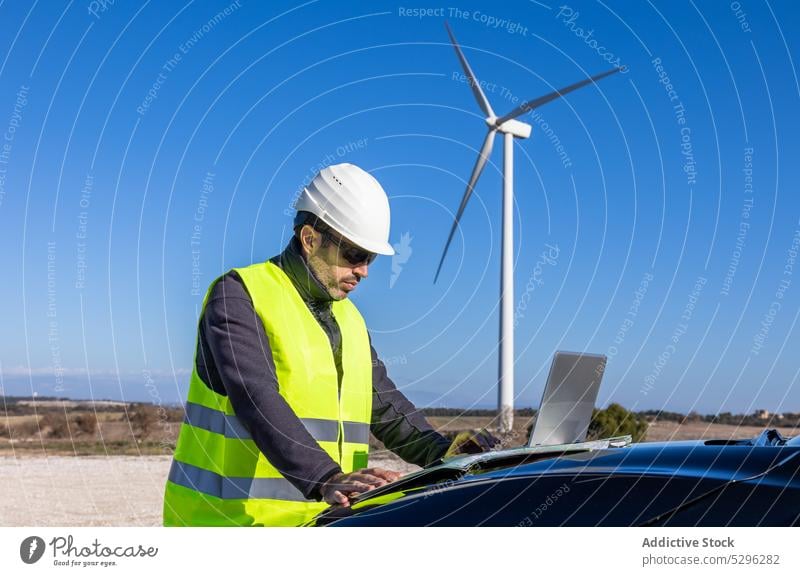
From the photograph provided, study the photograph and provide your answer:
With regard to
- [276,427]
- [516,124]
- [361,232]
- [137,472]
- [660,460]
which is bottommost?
[137,472]

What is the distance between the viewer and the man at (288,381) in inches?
206

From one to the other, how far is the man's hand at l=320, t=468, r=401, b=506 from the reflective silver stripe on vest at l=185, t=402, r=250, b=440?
0.73 meters

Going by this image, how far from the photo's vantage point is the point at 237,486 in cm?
548

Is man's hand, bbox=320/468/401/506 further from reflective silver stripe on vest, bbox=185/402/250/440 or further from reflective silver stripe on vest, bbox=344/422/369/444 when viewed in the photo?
reflective silver stripe on vest, bbox=344/422/369/444

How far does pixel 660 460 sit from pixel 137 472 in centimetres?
2934

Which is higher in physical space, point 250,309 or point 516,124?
point 516,124

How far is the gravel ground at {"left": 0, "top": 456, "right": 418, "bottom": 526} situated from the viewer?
19.8 metres

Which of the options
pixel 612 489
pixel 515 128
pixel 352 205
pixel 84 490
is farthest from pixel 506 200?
pixel 612 489

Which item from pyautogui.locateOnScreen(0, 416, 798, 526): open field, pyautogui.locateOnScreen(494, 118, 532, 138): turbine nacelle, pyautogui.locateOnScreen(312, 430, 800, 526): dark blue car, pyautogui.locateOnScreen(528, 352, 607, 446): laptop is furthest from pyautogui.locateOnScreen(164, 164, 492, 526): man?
pyautogui.locateOnScreen(494, 118, 532, 138): turbine nacelle

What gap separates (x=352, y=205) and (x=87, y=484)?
22.5m

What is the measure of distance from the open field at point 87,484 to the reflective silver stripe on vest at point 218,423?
7.34 m

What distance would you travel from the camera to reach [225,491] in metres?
5.45
